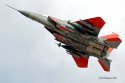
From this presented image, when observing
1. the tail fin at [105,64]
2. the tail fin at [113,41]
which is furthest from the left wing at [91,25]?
the tail fin at [105,64]

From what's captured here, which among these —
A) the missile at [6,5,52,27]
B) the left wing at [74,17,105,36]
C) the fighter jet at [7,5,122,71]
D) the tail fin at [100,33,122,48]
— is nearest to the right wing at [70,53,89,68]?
the fighter jet at [7,5,122,71]

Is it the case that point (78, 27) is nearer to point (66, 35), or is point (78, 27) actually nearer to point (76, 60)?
point (66, 35)

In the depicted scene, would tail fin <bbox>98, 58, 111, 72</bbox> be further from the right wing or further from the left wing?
the left wing

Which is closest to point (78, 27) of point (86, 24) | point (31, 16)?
point (86, 24)

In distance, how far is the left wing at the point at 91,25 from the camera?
73688 mm

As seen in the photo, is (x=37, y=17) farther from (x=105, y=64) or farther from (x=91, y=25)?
(x=105, y=64)

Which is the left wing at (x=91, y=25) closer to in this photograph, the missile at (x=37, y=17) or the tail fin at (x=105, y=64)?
the missile at (x=37, y=17)

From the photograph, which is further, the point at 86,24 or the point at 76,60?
the point at 76,60

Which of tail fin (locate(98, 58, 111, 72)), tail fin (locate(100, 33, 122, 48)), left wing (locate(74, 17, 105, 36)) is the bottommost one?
tail fin (locate(98, 58, 111, 72))

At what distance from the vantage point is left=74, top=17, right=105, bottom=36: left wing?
7369 centimetres

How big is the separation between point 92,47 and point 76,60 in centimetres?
436

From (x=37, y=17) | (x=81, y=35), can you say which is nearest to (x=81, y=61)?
(x=81, y=35)

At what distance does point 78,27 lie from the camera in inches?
2911

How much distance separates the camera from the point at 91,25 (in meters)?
74.1
